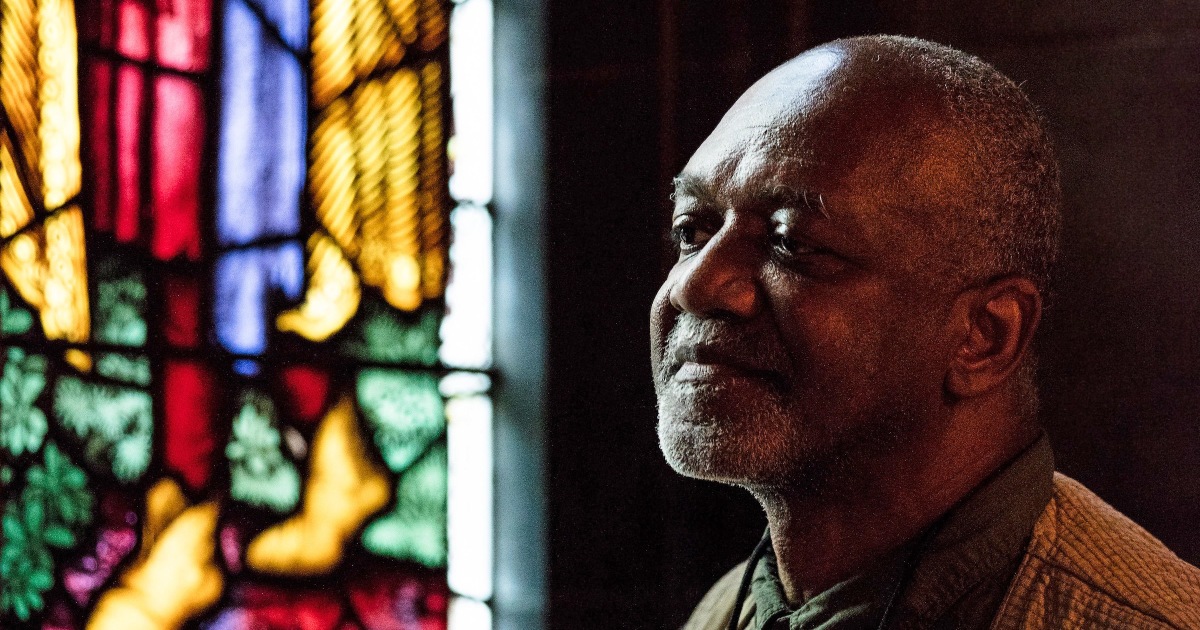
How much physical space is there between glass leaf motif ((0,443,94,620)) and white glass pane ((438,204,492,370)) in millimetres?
762

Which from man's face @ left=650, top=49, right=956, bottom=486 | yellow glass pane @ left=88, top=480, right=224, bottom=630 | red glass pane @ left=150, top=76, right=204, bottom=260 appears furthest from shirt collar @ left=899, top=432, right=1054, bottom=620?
red glass pane @ left=150, top=76, right=204, bottom=260

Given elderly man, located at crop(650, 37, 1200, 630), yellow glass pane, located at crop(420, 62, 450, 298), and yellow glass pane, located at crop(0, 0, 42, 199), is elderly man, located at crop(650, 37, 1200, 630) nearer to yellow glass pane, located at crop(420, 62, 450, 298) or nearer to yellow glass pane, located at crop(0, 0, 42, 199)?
yellow glass pane, located at crop(420, 62, 450, 298)

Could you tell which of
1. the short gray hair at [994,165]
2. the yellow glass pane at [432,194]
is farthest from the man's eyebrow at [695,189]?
the yellow glass pane at [432,194]

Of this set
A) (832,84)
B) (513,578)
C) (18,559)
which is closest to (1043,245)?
(832,84)

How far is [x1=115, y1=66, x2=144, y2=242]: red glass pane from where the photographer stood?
223cm

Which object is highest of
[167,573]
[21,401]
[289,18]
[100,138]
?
[289,18]

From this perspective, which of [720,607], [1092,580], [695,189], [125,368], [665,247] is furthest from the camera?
[665,247]

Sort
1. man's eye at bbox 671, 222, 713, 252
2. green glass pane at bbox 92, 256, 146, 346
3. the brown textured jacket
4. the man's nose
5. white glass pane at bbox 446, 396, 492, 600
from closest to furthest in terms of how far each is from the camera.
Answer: the brown textured jacket, the man's nose, man's eye at bbox 671, 222, 713, 252, green glass pane at bbox 92, 256, 146, 346, white glass pane at bbox 446, 396, 492, 600

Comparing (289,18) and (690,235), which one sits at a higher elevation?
(289,18)

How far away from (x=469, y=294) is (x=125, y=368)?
711mm

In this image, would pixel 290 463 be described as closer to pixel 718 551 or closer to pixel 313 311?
pixel 313 311

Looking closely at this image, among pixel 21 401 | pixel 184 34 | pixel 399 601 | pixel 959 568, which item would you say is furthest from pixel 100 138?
pixel 959 568

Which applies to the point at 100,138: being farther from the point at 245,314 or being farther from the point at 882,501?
the point at 882,501

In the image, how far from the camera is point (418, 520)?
8.18ft
